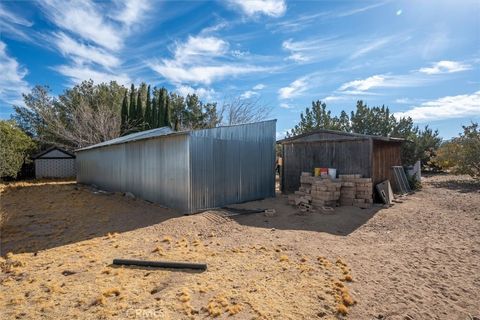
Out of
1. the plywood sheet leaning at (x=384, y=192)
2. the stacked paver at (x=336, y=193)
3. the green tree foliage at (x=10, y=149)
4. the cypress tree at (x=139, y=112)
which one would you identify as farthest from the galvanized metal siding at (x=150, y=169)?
the cypress tree at (x=139, y=112)

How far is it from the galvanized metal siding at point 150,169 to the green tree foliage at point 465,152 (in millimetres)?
15180

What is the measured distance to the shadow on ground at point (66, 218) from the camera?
20.1 feet

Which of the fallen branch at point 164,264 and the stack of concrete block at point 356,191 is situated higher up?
the stack of concrete block at point 356,191

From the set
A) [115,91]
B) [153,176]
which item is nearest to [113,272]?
[153,176]

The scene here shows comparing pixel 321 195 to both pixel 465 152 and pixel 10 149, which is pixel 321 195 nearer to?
pixel 465 152

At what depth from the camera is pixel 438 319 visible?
2.97 m

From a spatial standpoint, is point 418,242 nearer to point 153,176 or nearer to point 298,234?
point 298,234

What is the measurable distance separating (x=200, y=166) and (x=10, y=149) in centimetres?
1362

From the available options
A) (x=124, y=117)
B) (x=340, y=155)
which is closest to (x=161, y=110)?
(x=124, y=117)

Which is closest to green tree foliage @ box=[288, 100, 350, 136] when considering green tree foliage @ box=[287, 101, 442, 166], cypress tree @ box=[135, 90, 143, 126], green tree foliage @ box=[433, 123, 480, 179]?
green tree foliage @ box=[287, 101, 442, 166]

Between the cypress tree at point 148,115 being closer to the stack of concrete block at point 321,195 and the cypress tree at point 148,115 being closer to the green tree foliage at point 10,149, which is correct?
the green tree foliage at point 10,149

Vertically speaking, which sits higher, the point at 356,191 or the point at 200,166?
the point at 200,166

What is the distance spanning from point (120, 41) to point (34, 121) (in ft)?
65.8

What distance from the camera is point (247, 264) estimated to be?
4.45 metres
